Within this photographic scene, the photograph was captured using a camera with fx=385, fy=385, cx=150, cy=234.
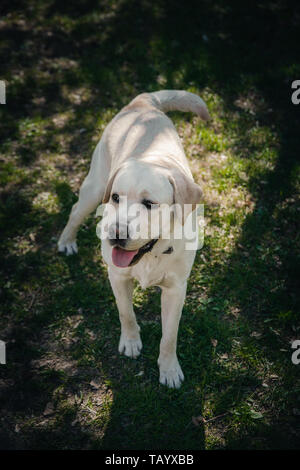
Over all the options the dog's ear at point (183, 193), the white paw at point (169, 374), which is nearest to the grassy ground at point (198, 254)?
the white paw at point (169, 374)

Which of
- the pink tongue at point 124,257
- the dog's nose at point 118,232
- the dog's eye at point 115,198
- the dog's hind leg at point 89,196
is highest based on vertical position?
the dog's eye at point 115,198

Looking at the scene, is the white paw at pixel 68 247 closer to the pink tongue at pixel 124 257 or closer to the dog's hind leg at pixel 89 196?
the dog's hind leg at pixel 89 196

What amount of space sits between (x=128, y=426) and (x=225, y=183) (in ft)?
10.5

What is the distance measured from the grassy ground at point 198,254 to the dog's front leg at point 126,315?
13cm

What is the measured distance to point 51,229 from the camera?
4766mm

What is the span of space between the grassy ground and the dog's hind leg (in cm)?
17

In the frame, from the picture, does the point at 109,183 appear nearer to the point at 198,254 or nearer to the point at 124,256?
the point at 124,256

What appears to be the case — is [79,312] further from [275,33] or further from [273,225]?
[275,33]

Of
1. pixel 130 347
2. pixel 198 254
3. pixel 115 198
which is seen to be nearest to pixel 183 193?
pixel 115 198

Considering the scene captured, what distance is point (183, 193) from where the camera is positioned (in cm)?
265

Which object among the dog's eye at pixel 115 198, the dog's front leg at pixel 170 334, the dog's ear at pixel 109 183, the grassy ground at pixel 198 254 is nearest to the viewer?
the dog's eye at pixel 115 198

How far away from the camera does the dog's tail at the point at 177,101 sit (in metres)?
3.85

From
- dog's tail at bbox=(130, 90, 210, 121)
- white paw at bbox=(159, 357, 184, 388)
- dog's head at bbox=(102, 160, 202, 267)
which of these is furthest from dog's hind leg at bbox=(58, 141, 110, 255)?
white paw at bbox=(159, 357, 184, 388)

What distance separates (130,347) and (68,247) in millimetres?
1463
